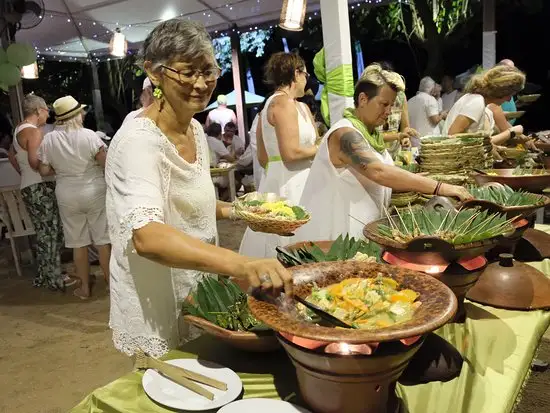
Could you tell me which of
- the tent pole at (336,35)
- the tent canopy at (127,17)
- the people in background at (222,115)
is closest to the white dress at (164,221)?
the tent pole at (336,35)

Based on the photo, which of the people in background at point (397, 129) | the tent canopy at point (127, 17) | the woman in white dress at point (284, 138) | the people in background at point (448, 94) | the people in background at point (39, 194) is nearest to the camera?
the woman in white dress at point (284, 138)

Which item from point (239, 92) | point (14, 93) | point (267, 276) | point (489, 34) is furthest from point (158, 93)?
point (239, 92)

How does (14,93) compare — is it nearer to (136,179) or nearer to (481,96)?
(481,96)

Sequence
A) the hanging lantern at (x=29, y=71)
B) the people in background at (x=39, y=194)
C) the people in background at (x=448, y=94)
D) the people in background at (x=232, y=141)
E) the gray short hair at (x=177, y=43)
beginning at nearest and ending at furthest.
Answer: the gray short hair at (x=177, y=43)
the people in background at (x=39, y=194)
the hanging lantern at (x=29, y=71)
the people in background at (x=448, y=94)
the people in background at (x=232, y=141)

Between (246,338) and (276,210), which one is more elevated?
(276,210)

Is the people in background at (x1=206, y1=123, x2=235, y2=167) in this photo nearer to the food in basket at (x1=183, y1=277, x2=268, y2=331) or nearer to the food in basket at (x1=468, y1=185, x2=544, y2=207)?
the food in basket at (x1=468, y1=185, x2=544, y2=207)

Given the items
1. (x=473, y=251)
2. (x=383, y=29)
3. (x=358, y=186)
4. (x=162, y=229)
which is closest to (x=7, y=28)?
(x=358, y=186)

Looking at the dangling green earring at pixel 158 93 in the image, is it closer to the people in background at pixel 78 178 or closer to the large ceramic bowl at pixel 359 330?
the large ceramic bowl at pixel 359 330

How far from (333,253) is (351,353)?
2.41 ft

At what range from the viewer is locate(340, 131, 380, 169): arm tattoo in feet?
7.55

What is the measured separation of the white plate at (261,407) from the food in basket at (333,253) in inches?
21.5

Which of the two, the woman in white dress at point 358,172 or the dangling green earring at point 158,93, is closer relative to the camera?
the dangling green earring at point 158,93

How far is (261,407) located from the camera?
1.03 metres

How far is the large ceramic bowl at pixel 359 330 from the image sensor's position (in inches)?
33.7
